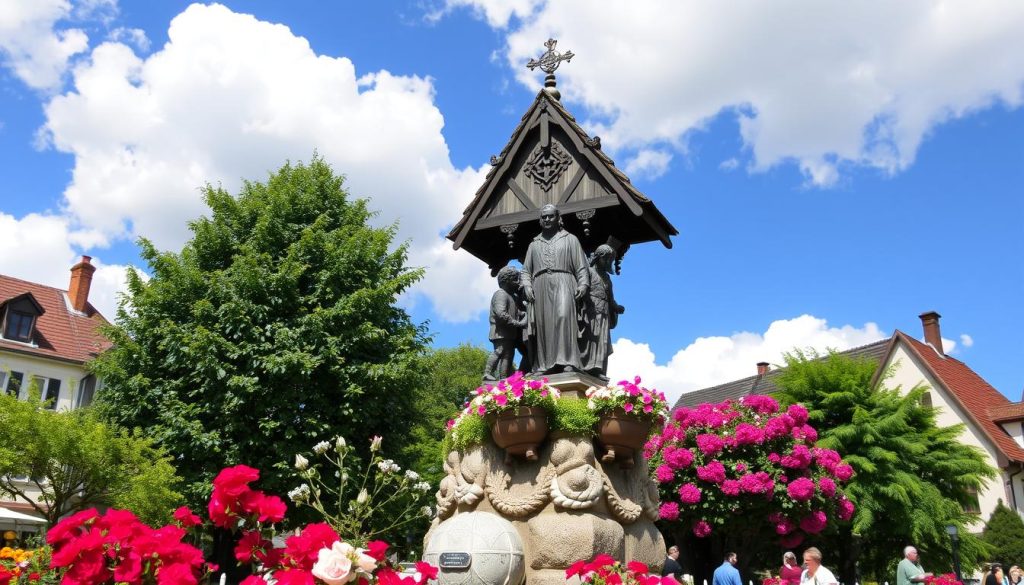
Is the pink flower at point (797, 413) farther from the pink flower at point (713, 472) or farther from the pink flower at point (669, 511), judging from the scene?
the pink flower at point (669, 511)

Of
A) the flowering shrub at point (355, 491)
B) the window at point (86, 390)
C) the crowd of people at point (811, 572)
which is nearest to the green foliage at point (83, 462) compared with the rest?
the flowering shrub at point (355, 491)

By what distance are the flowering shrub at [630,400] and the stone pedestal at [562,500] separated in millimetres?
379

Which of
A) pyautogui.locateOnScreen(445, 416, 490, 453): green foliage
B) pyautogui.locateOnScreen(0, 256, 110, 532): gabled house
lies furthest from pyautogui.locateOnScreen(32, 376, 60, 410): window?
pyautogui.locateOnScreen(445, 416, 490, 453): green foliage

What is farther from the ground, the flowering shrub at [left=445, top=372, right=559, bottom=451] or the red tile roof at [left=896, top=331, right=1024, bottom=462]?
the red tile roof at [left=896, top=331, right=1024, bottom=462]

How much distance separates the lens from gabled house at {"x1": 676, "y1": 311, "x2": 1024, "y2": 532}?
99.7 feet

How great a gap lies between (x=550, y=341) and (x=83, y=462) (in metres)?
11.1

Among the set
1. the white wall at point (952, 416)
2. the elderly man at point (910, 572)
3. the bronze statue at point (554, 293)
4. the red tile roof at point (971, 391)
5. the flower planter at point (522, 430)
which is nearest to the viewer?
the flower planter at point (522, 430)

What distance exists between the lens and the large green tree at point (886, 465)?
67.3 feet

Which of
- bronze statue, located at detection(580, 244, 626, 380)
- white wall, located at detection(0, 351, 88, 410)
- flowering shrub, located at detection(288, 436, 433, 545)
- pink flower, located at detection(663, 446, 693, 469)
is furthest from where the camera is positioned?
white wall, located at detection(0, 351, 88, 410)

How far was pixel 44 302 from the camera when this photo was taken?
33.9 m

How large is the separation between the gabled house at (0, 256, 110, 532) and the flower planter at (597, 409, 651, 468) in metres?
27.0

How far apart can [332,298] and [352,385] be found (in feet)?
7.47

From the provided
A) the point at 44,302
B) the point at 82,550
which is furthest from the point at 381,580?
the point at 44,302

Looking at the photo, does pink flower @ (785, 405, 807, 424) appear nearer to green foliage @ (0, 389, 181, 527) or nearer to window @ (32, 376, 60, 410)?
green foliage @ (0, 389, 181, 527)
